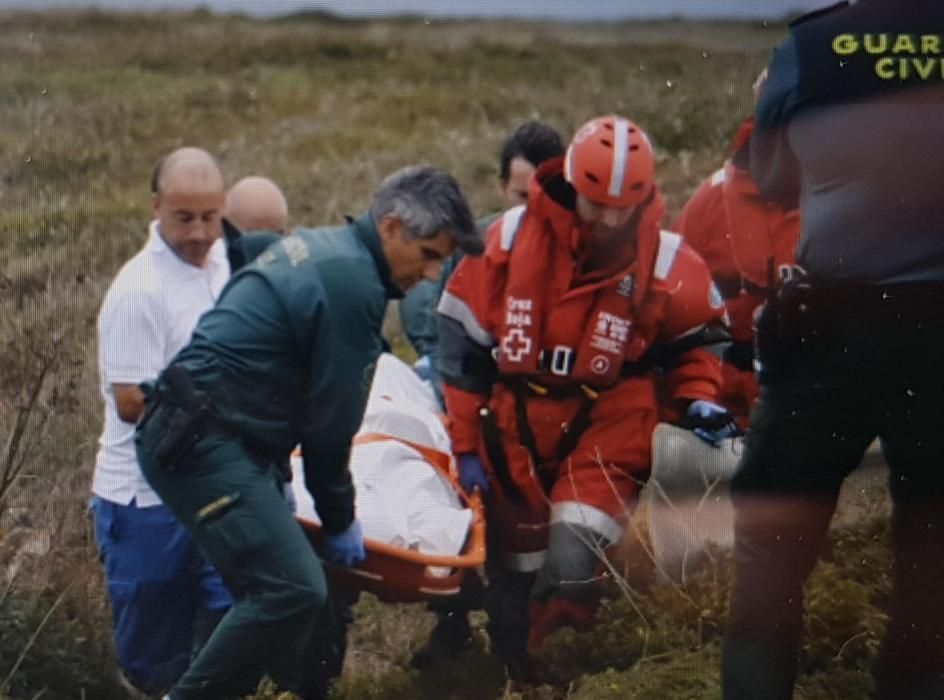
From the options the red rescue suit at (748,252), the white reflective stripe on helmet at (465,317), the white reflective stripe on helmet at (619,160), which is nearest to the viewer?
the red rescue suit at (748,252)

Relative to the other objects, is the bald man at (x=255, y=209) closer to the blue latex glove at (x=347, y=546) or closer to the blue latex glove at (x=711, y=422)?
the blue latex glove at (x=347, y=546)

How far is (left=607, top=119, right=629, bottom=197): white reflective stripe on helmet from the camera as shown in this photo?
3.35 metres

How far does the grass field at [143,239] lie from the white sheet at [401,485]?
17.6 inches

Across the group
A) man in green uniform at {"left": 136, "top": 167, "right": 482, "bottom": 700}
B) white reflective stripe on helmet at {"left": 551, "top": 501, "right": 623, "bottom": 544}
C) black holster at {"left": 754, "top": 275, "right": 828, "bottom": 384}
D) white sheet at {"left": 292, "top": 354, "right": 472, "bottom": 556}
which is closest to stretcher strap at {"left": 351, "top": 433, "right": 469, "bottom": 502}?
white sheet at {"left": 292, "top": 354, "right": 472, "bottom": 556}

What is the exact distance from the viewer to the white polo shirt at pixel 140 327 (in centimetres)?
328

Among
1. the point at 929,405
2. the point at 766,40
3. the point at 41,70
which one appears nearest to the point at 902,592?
the point at 929,405

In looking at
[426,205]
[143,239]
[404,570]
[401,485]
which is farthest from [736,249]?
[143,239]

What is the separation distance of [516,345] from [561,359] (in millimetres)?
118

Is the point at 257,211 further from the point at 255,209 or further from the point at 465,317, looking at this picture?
the point at 465,317

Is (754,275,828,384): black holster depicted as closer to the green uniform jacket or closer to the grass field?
the grass field

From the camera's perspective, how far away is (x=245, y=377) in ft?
10.0

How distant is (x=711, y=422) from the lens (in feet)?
11.4

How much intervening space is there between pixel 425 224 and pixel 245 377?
0.50 meters

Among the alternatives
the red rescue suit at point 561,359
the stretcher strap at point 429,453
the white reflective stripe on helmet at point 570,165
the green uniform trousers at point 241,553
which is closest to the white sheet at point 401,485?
the stretcher strap at point 429,453
